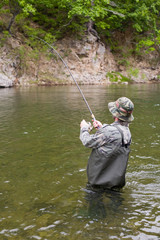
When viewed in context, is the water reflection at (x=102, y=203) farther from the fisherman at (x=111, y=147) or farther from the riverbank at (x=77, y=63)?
the riverbank at (x=77, y=63)

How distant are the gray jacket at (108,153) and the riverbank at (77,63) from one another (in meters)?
22.1

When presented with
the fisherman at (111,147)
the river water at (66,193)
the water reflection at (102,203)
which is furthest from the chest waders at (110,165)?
the river water at (66,193)

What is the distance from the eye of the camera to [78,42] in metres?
33.6

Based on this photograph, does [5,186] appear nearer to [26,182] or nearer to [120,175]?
[26,182]

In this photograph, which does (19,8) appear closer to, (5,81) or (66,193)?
(5,81)

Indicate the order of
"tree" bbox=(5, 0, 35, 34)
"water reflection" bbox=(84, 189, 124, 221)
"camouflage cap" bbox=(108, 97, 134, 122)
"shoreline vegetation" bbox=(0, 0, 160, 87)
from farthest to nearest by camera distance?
"shoreline vegetation" bbox=(0, 0, 160, 87), "tree" bbox=(5, 0, 35, 34), "camouflage cap" bbox=(108, 97, 134, 122), "water reflection" bbox=(84, 189, 124, 221)

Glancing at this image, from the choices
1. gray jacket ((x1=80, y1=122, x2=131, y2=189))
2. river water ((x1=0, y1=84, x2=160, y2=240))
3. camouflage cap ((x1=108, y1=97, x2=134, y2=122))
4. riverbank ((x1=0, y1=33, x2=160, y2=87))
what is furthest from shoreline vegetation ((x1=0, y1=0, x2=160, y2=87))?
gray jacket ((x1=80, y1=122, x2=131, y2=189))

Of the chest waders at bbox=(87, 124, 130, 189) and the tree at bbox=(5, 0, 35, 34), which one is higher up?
the tree at bbox=(5, 0, 35, 34)

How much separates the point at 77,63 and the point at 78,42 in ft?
9.55

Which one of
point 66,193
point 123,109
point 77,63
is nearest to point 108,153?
point 123,109

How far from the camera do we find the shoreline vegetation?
2748 centimetres

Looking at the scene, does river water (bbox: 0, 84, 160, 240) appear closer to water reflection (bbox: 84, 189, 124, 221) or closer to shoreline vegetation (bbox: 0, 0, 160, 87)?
water reflection (bbox: 84, 189, 124, 221)

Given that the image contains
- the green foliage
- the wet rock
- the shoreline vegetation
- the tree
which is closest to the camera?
the tree

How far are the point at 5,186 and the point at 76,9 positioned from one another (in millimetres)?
25780
